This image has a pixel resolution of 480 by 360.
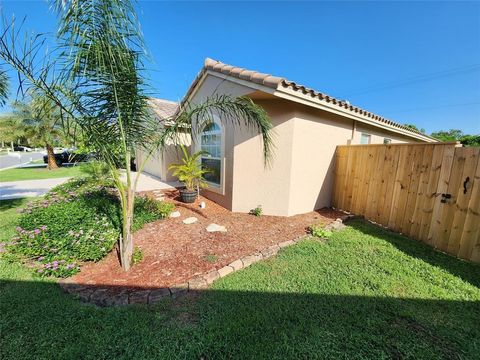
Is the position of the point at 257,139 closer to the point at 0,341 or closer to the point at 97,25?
the point at 97,25

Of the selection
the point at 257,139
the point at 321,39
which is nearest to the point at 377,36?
the point at 321,39

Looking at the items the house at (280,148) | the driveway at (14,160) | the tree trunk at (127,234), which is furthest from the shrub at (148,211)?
the driveway at (14,160)

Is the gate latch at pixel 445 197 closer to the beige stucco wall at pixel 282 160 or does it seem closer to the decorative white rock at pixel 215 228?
the beige stucco wall at pixel 282 160

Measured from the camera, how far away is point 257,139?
618 centimetres

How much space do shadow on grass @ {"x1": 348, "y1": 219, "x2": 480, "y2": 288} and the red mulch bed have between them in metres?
1.18

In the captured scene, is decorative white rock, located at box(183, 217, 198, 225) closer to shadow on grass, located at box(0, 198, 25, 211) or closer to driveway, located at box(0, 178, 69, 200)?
A: shadow on grass, located at box(0, 198, 25, 211)

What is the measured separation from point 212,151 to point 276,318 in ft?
19.9

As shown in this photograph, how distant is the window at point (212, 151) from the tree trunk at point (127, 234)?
4.04 m

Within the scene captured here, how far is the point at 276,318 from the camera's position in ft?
8.51

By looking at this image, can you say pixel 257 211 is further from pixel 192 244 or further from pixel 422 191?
pixel 422 191

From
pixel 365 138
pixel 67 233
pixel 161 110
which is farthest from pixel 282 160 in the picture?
pixel 161 110

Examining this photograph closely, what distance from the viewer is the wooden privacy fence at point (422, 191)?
3.94 m

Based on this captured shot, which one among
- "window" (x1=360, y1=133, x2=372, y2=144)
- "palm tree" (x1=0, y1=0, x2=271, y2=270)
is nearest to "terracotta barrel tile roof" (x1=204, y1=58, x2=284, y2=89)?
"palm tree" (x1=0, y1=0, x2=271, y2=270)

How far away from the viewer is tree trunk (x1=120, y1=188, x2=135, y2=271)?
3478mm
